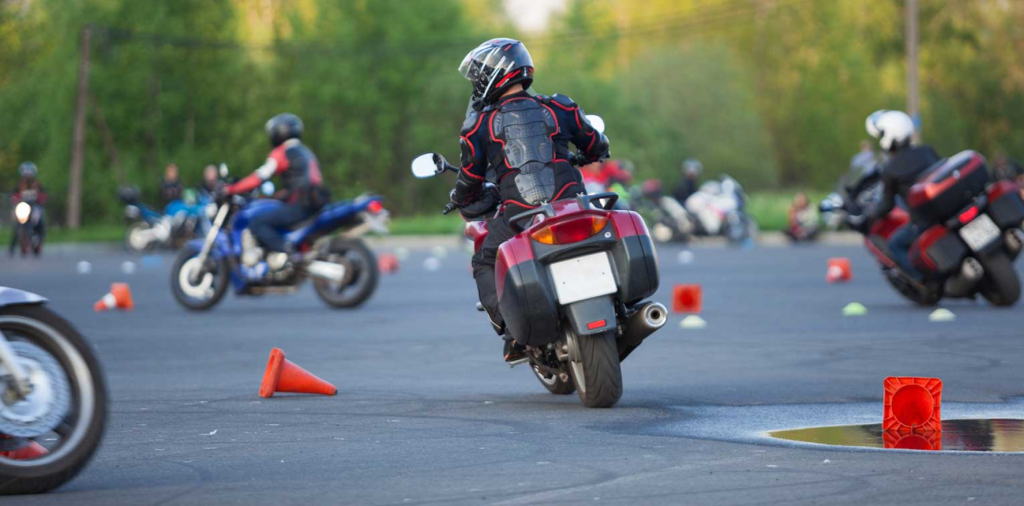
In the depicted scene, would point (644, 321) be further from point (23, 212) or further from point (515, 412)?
point (23, 212)

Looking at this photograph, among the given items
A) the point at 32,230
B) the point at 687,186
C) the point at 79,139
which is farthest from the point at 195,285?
the point at 79,139

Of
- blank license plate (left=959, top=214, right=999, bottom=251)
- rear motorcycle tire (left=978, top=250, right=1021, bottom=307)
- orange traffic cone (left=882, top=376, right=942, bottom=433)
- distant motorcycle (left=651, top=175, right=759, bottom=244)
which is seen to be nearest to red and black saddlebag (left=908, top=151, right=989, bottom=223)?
blank license plate (left=959, top=214, right=999, bottom=251)

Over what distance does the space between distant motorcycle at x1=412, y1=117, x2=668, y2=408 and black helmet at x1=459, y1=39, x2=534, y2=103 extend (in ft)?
2.65

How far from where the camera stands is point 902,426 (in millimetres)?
Result: 7238

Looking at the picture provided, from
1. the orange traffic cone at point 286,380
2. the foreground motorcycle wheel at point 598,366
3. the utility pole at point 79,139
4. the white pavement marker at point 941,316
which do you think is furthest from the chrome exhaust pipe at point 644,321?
the utility pole at point 79,139

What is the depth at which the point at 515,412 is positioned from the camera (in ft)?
26.9

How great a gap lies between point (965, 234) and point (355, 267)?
6014 millimetres

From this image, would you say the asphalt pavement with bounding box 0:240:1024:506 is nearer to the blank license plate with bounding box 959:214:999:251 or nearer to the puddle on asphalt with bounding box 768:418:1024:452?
the puddle on asphalt with bounding box 768:418:1024:452

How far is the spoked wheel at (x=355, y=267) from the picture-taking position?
664 inches

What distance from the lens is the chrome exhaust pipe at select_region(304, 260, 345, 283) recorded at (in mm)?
16891

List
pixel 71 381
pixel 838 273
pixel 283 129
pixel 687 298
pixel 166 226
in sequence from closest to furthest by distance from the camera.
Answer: pixel 71 381, pixel 687 298, pixel 283 129, pixel 838 273, pixel 166 226

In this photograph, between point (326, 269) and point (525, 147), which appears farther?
point (326, 269)

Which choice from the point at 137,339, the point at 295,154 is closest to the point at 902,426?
the point at 137,339

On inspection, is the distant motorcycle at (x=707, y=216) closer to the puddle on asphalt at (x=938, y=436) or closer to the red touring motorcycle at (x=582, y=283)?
the red touring motorcycle at (x=582, y=283)
